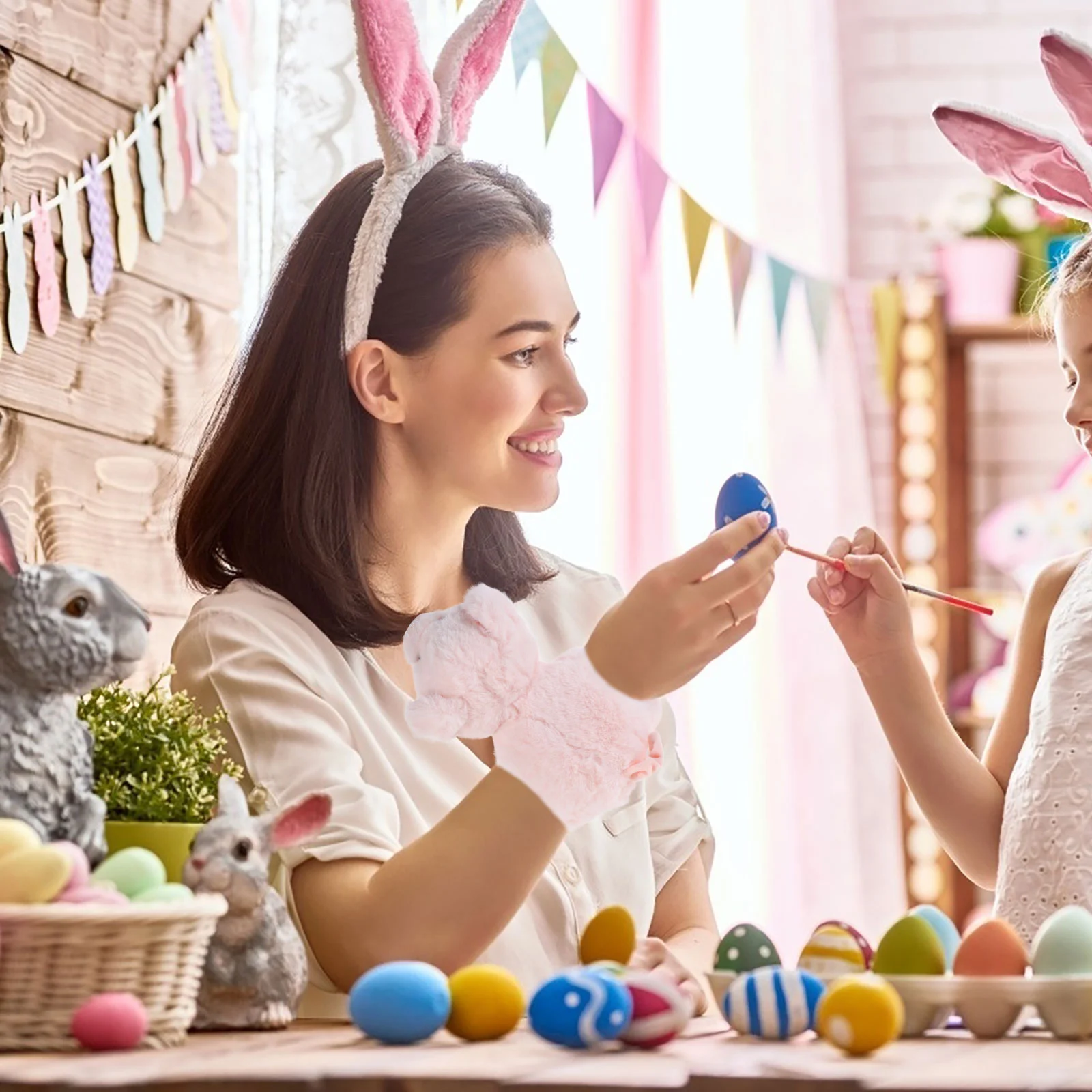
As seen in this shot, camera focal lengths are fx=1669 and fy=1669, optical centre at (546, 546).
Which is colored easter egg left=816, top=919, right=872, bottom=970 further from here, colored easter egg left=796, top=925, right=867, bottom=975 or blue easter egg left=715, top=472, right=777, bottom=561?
blue easter egg left=715, top=472, right=777, bottom=561

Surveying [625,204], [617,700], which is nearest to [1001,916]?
[617,700]

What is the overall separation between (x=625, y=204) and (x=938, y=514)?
1178 millimetres

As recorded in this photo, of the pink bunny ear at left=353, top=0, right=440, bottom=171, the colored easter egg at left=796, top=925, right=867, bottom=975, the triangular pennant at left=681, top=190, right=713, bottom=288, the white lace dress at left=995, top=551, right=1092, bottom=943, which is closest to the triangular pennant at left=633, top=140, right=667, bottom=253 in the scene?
the triangular pennant at left=681, top=190, right=713, bottom=288

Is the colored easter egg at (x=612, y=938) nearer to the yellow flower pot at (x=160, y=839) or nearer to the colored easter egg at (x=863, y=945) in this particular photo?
the colored easter egg at (x=863, y=945)

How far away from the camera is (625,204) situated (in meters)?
2.30

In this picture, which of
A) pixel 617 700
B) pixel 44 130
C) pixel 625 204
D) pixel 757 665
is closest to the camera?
pixel 617 700

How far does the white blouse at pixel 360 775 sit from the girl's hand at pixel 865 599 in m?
0.19

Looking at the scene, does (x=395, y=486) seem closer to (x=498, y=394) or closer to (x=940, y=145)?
(x=498, y=394)

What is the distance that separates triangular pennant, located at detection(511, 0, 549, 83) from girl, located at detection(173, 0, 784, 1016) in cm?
65

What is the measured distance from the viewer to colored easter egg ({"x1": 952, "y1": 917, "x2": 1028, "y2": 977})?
0.84 m

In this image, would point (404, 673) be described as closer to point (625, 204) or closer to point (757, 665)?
point (625, 204)

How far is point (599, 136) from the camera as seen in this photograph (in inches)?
87.3

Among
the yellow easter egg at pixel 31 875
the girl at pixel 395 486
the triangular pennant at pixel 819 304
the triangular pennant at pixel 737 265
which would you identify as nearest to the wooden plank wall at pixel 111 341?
the girl at pixel 395 486

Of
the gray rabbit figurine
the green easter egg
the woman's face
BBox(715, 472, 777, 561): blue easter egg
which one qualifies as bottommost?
the green easter egg
